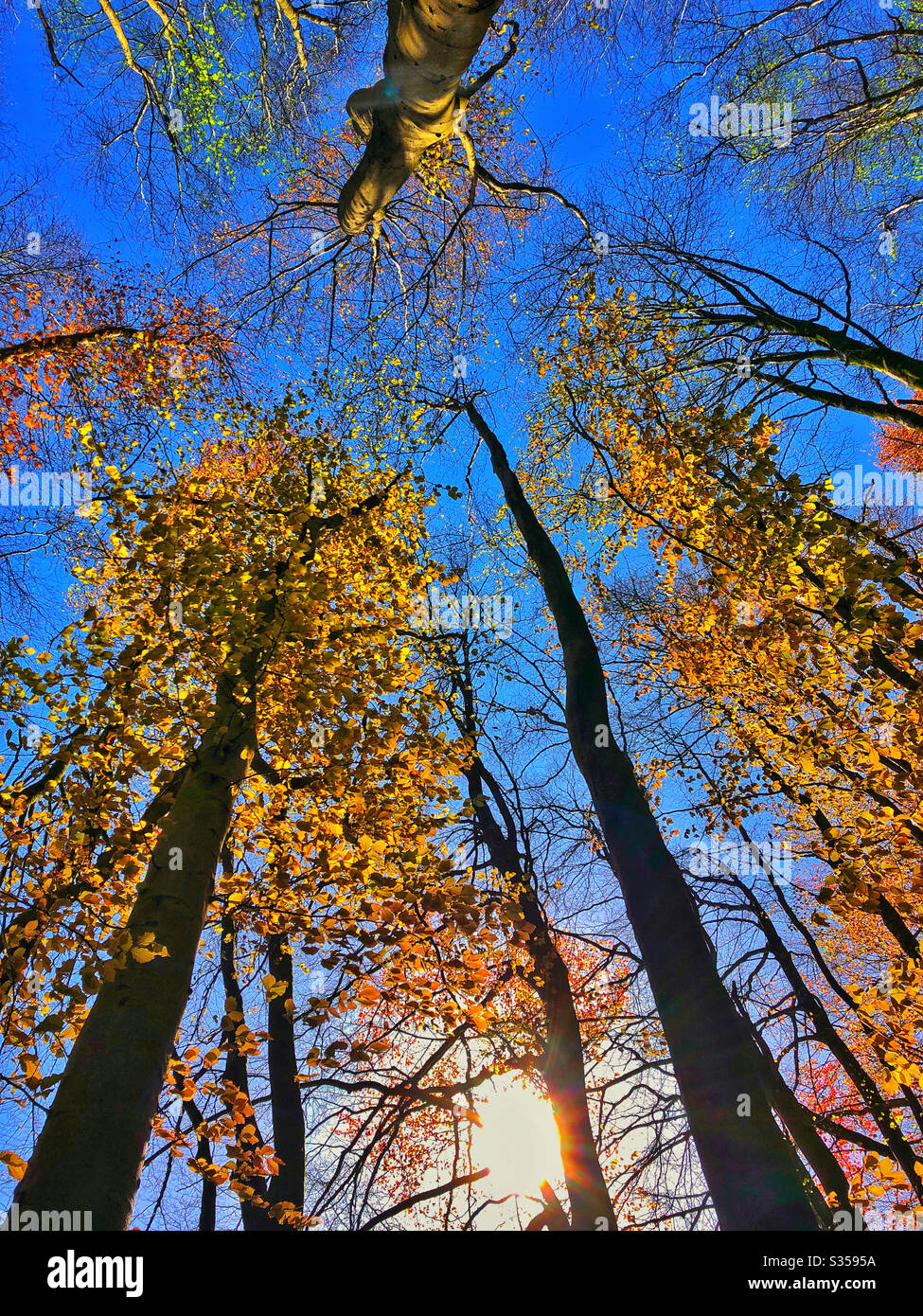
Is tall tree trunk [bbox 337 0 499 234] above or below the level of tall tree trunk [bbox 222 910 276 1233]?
Result: above

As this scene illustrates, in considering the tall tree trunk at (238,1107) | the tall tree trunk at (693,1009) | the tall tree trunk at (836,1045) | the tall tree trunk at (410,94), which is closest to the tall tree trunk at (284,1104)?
the tall tree trunk at (238,1107)

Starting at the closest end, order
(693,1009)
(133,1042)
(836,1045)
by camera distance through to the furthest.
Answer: (133,1042) → (693,1009) → (836,1045)

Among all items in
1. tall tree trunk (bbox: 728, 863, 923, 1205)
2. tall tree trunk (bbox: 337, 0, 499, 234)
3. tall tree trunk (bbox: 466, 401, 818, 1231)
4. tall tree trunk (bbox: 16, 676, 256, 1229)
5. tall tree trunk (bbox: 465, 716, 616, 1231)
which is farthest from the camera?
tall tree trunk (bbox: 728, 863, 923, 1205)

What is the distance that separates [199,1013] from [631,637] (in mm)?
7209

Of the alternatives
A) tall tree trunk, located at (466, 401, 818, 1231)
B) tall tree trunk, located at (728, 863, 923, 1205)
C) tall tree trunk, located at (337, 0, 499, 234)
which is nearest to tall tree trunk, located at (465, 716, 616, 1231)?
tall tree trunk, located at (466, 401, 818, 1231)

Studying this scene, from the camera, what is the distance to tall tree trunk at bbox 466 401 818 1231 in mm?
2217

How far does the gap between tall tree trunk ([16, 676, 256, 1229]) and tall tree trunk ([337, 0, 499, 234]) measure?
4.84 meters

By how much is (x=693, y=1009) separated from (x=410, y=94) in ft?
20.6

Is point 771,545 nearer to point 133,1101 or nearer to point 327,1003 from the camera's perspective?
point 327,1003

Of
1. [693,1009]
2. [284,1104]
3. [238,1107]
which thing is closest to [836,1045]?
[693,1009]

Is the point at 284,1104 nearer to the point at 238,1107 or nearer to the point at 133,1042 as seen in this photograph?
the point at 238,1107

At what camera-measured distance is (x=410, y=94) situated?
174 inches

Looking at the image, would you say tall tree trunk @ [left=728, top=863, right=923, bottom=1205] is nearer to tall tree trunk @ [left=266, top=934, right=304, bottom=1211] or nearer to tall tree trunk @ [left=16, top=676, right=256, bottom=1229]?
tall tree trunk @ [left=266, top=934, right=304, bottom=1211]
